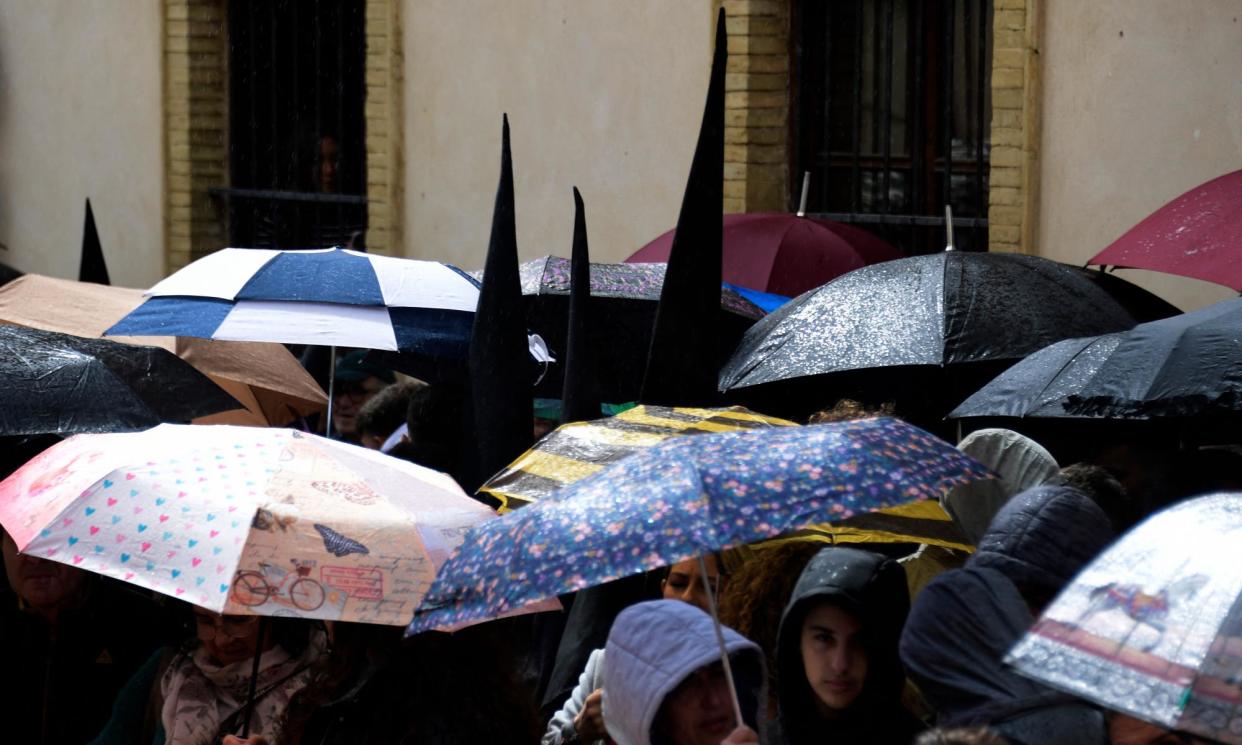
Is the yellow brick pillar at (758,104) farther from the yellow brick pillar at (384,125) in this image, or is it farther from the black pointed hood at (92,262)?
the black pointed hood at (92,262)

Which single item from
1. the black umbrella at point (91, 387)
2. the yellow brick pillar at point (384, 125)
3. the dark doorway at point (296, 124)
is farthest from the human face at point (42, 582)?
the dark doorway at point (296, 124)

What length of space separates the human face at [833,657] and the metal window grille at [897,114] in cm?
562

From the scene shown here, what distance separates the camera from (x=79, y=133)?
1434 cm

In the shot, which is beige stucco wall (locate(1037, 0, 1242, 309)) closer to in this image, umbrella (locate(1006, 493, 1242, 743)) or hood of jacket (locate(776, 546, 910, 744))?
hood of jacket (locate(776, 546, 910, 744))

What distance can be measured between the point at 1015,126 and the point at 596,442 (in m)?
5.20

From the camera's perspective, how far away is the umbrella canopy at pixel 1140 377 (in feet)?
14.5

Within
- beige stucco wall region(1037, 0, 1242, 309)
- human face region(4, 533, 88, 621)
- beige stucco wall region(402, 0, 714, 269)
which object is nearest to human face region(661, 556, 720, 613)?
human face region(4, 533, 88, 621)

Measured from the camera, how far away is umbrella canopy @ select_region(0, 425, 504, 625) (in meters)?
3.94

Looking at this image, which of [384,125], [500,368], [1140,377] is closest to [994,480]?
[1140,377]

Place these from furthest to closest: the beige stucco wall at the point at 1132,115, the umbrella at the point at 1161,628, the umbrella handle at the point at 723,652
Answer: the beige stucco wall at the point at 1132,115 → the umbrella handle at the point at 723,652 → the umbrella at the point at 1161,628

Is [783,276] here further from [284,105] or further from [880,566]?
[284,105]

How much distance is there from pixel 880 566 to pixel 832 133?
20.7 ft

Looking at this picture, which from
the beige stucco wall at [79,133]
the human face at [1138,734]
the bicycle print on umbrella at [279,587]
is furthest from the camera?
the beige stucco wall at [79,133]

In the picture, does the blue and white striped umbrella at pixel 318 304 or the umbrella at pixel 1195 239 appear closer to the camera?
the umbrella at pixel 1195 239
